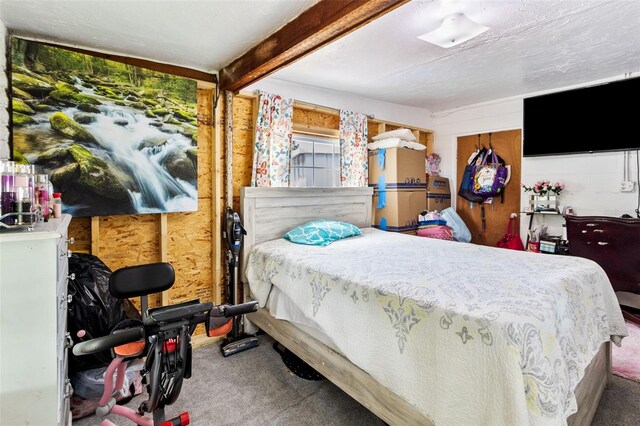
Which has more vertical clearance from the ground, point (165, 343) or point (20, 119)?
point (20, 119)

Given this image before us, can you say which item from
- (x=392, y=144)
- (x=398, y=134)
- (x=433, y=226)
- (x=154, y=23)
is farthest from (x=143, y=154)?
(x=433, y=226)

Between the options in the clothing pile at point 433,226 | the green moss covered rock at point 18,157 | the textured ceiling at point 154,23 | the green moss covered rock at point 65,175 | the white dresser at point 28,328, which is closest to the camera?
the white dresser at point 28,328

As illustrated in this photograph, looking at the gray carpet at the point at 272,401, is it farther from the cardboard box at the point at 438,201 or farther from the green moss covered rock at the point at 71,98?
the cardboard box at the point at 438,201

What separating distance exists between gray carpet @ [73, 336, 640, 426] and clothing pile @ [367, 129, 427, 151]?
2.75m

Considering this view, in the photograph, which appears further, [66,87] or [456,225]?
[456,225]

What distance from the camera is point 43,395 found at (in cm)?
104

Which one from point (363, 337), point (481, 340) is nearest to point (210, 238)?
point (363, 337)

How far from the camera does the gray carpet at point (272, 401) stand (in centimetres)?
195

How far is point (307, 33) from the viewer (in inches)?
74.5

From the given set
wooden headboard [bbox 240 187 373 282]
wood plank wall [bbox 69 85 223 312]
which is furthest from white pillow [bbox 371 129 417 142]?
wood plank wall [bbox 69 85 223 312]

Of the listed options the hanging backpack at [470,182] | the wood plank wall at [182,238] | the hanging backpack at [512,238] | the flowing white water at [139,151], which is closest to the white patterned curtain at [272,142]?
the wood plank wall at [182,238]

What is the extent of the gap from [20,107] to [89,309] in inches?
53.1

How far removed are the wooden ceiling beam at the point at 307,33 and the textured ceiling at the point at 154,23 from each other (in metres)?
0.05

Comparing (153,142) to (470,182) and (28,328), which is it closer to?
(28,328)
